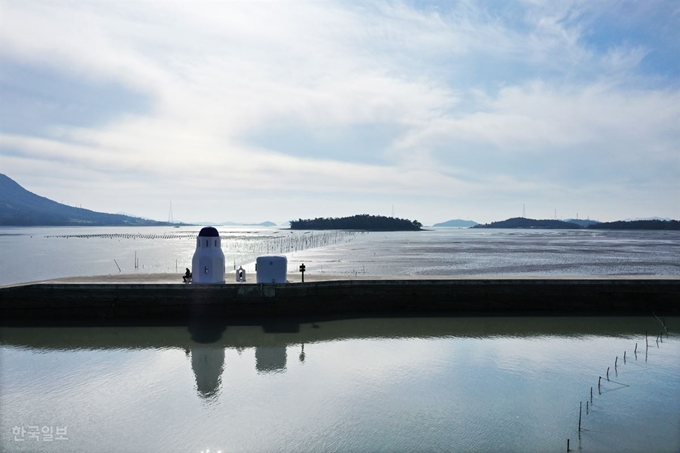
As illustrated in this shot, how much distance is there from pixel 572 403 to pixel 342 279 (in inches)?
676

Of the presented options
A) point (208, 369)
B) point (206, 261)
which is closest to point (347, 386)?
point (208, 369)

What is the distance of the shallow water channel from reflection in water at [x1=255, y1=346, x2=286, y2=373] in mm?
94

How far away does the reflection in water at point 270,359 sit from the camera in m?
19.9

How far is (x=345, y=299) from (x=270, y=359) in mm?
9234

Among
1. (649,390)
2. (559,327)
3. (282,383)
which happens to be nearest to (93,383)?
(282,383)

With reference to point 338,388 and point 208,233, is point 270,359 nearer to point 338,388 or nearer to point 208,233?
point 338,388

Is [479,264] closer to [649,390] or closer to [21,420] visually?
[649,390]

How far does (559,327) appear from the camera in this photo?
27062 mm

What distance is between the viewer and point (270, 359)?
21281 millimetres

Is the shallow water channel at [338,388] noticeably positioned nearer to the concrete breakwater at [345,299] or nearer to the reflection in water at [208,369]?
the reflection in water at [208,369]

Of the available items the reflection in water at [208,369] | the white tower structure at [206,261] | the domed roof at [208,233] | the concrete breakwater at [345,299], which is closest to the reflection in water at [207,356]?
the reflection in water at [208,369]

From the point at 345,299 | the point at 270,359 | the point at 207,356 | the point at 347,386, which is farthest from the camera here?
the point at 345,299

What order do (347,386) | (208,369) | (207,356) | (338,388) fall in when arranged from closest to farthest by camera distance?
(338,388) < (347,386) < (208,369) < (207,356)

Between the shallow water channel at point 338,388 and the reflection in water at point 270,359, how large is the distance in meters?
0.09
